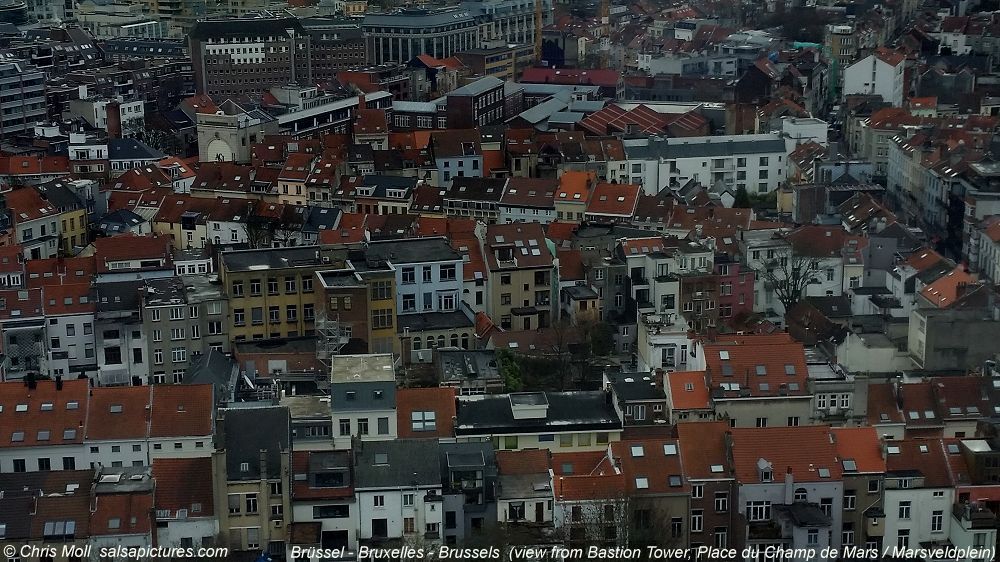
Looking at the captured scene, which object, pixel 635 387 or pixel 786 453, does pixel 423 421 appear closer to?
pixel 635 387

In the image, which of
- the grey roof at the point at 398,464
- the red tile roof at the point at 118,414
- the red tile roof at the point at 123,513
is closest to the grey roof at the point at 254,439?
the grey roof at the point at 398,464

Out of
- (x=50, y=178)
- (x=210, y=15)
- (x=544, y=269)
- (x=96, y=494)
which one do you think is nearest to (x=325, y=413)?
(x=96, y=494)

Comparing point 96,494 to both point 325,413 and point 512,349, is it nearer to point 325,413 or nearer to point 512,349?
point 325,413

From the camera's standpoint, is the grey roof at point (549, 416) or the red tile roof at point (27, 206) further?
the red tile roof at point (27, 206)

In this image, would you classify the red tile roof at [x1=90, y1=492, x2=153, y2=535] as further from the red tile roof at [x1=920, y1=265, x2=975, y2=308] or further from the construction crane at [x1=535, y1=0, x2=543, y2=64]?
the construction crane at [x1=535, y1=0, x2=543, y2=64]

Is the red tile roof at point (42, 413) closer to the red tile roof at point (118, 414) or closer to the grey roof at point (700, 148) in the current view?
the red tile roof at point (118, 414)

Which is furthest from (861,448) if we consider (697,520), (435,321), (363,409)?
(435,321)

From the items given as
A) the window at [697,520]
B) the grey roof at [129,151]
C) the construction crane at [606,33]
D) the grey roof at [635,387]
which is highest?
the grey roof at [635,387]
